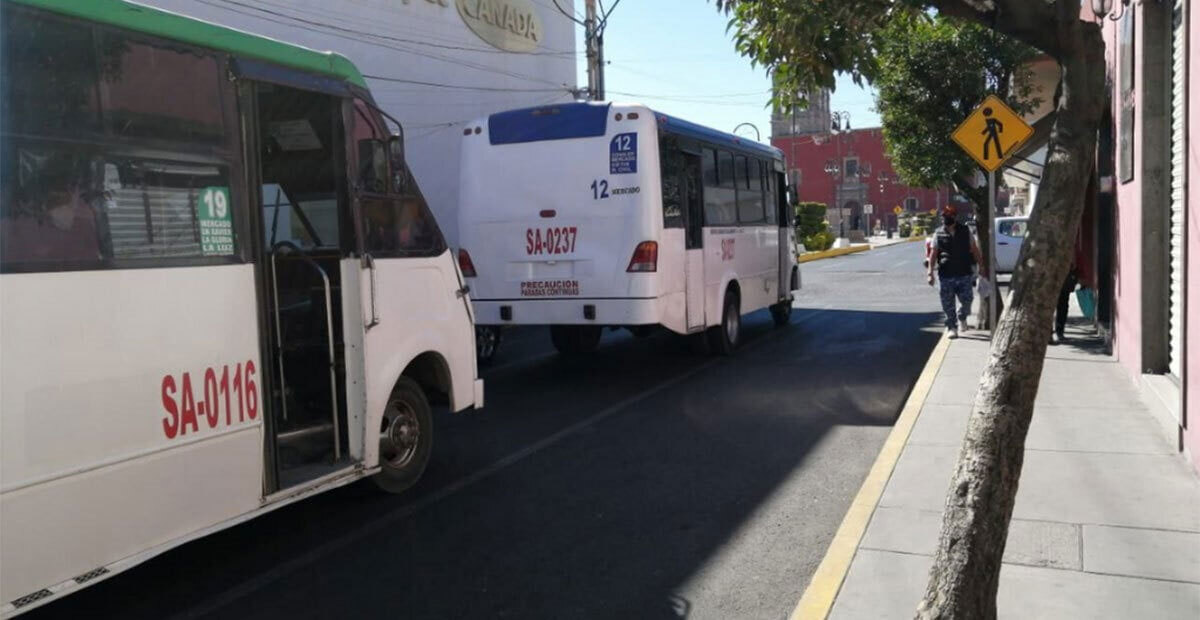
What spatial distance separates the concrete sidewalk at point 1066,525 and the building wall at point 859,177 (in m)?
79.9

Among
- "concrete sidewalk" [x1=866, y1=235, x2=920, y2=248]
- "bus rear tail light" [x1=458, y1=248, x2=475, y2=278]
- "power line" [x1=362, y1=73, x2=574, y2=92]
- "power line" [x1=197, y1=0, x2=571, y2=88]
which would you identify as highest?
"power line" [x1=197, y1=0, x2=571, y2=88]

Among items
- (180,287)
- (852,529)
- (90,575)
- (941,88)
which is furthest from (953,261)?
(90,575)

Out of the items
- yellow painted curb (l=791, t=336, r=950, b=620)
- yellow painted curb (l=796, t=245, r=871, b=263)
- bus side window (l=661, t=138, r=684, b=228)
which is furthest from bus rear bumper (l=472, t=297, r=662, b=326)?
yellow painted curb (l=796, t=245, r=871, b=263)

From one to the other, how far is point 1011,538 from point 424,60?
18776 mm

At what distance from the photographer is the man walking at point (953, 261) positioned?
520 inches

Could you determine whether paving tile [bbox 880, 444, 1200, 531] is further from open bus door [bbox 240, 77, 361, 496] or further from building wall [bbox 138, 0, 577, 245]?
building wall [bbox 138, 0, 577, 245]

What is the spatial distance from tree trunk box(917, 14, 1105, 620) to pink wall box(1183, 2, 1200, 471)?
316 cm

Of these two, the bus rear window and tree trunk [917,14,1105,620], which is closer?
tree trunk [917,14,1105,620]

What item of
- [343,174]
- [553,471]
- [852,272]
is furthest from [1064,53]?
[852,272]

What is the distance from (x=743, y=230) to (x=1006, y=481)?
34.6 feet

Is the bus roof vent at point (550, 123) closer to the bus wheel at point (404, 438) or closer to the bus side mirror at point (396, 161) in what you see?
the bus side mirror at point (396, 161)

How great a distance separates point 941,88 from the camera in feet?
46.6

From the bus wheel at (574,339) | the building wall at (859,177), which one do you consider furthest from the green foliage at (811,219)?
the bus wheel at (574,339)

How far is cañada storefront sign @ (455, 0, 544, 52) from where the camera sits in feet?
77.1
